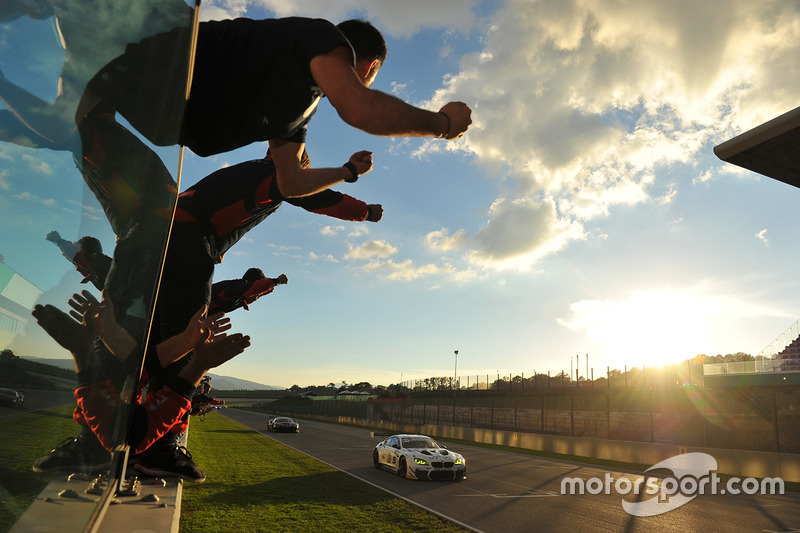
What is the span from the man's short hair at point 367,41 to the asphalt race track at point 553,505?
10.6 meters

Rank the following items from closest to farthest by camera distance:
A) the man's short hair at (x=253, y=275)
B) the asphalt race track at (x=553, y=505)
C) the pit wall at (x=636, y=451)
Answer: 1. the man's short hair at (x=253, y=275)
2. the asphalt race track at (x=553, y=505)
3. the pit wall at (x=636, y=451)

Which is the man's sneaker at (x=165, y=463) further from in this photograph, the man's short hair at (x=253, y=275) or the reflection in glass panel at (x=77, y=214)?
the man's short hair at (x=253, y=275)

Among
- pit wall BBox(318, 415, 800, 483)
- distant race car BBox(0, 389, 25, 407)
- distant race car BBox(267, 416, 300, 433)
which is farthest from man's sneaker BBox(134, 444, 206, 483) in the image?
distant race car BBox(267, 416, 300, 433)

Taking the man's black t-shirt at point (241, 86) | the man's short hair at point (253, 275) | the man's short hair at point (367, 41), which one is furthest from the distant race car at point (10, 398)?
the man's short hair at point (253, 275)

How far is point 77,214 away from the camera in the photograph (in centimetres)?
100

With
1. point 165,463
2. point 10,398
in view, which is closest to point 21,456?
point 10,398

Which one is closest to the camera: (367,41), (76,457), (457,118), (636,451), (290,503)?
(76,457)

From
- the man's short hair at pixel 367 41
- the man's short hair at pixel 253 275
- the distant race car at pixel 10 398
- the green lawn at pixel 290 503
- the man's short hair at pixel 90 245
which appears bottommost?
the green lawn at pixel 290 503

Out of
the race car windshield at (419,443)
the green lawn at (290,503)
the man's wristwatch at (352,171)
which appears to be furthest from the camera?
the race car windshield at (419,443)

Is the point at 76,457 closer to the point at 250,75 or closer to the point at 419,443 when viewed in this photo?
the point at 250,75

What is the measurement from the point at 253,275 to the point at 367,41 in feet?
7.13

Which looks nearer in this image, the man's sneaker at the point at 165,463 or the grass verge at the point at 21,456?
the grass verge at the point at 21,456

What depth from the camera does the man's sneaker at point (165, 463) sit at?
2311mm

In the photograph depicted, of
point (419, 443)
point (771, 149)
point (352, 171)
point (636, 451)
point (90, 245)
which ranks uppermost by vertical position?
point (771, 149)
